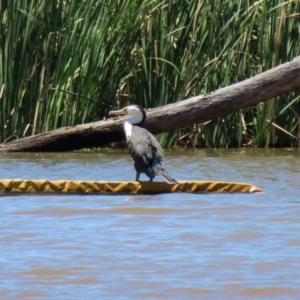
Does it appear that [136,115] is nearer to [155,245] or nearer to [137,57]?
[137,57]

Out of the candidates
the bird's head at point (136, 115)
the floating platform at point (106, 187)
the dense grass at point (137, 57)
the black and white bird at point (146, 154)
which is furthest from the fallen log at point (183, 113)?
the floating platform at point (106, 187)

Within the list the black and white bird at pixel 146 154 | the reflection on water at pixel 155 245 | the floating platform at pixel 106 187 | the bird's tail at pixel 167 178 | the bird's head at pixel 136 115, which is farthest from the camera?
the bird's head at pixel 136 115

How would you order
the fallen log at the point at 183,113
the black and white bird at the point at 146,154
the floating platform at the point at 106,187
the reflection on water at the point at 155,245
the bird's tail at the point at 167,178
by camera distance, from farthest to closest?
the fallen log at the point at 183,113, the black and white bird at the point at 146,154, the bird's tail at the point at 167,178, the floating platform at the point at 106,187, the reflection on water at the point at 155,245

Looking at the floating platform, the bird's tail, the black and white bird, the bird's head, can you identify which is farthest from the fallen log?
the floating platform

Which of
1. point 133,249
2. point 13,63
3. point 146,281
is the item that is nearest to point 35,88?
A: point 13,63

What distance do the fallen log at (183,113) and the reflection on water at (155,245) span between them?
1.19 m

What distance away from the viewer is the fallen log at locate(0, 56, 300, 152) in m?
9.35

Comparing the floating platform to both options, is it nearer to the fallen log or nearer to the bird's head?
the bird's head

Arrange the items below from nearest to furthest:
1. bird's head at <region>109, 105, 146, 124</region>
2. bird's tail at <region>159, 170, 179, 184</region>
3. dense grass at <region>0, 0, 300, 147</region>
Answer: bird's tail at <region>159, 170, 179, 184</region>
bird's head at <region>109, 105, 146, 124</region>
dense grass at <region>0, 0, 300, 147</region>

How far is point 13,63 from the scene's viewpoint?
32.2 feet

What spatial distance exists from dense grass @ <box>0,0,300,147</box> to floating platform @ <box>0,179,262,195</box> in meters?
2.71

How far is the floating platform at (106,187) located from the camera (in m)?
7.10

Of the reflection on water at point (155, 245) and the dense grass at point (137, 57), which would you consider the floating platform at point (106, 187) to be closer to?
the reflection on water at point (155, 245)

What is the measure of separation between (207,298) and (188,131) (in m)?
6.31
